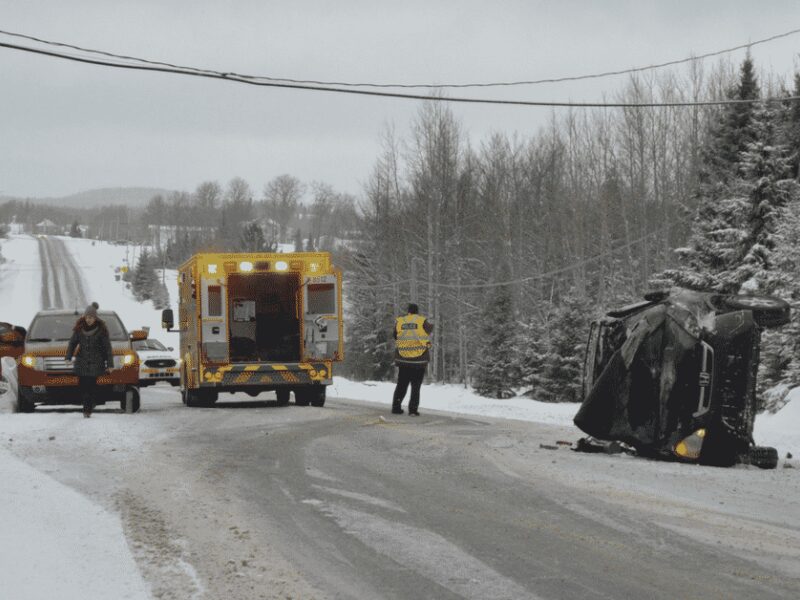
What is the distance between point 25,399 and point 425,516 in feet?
39.5

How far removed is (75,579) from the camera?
6.22 m

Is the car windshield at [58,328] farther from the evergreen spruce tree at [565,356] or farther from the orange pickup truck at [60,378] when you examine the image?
the evergreen spruce tree at [565,356]

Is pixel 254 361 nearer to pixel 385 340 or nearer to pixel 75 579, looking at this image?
pixel 75 579

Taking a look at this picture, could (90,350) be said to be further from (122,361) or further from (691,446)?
(691,446)

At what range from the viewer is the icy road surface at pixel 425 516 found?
20.8 ft

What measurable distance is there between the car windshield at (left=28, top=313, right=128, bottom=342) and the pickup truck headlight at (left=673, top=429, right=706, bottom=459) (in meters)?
10.9

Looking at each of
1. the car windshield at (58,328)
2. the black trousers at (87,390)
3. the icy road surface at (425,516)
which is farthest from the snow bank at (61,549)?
the car windshield at (58,328)

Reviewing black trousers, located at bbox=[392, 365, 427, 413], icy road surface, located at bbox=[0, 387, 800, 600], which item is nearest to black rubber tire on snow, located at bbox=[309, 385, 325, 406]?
black trousers, located at bbox=[392, 365, 427, 413]

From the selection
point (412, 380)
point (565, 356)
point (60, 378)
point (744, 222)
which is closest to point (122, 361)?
point (60, 378)

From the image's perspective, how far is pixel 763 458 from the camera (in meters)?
11.3

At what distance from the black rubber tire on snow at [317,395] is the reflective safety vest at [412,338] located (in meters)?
3.09

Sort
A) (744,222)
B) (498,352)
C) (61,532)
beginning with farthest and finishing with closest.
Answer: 1. (498,352)
2. (744,222)
3. (61,532)

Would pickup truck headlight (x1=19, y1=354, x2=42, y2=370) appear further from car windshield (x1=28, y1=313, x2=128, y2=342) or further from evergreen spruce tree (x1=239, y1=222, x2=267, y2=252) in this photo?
evergreen spruce tree (x1=239, y1=222, x2=267, y2=252)

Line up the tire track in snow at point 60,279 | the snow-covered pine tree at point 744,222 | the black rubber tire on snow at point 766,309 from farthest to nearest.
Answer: the tire track in snow at point 60,279, the snow-covered pine tree at point 744,222, the black rubber tire on snow at point 766,309
